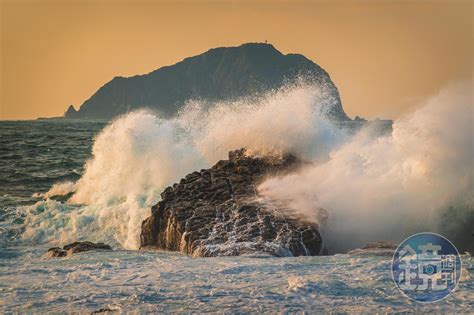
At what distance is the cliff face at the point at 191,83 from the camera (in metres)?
180

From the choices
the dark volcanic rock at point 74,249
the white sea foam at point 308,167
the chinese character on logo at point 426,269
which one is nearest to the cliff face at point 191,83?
the white sea foam at point 308,167

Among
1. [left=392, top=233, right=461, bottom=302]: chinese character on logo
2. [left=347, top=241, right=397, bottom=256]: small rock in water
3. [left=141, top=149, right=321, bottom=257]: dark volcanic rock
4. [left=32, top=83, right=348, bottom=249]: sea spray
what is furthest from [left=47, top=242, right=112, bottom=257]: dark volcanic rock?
[left=392, top=233, right=461, bottom=302]: chinese character on logo

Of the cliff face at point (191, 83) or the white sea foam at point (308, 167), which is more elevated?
the cliff face at point (191, 83)

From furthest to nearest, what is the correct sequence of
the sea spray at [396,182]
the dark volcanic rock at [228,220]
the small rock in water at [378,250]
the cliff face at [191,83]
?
the cliff face at [191,83]
the sea spray at [396,182]
the dark volcanic rock at [228,220]
the small rock in water at [378,250]

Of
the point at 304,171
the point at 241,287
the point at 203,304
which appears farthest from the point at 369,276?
the point at 304,171

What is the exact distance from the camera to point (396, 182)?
48.9ft

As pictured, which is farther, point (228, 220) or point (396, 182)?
point (396, 182)

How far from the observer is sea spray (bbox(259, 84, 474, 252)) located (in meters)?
14.1

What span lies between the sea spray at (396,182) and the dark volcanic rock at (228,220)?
2.16 feet

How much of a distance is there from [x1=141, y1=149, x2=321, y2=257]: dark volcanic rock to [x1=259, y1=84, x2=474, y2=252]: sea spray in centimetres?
66

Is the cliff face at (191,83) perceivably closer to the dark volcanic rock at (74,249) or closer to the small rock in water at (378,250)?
the dark volcanic rock at (74,249)

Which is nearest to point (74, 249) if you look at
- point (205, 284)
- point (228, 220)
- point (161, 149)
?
point (228, 220)

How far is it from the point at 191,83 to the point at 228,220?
177 m

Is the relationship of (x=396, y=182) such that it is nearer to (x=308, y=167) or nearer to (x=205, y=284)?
(x=308, y=167)
